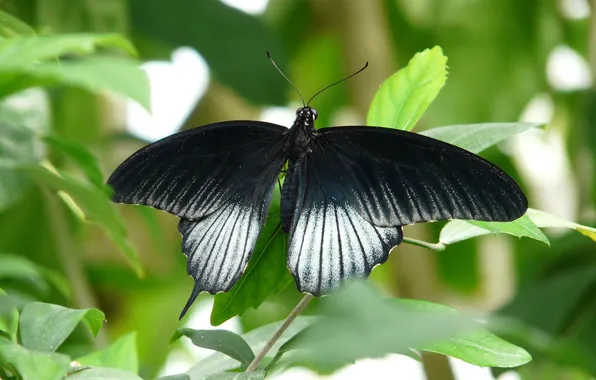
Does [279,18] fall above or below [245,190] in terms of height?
above

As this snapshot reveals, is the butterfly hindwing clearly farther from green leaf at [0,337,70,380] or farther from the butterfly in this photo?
green leaf at [0,337,70,380]

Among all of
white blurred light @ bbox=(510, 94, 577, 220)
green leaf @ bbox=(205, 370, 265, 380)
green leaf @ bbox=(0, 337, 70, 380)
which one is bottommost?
green leaf @ bbox=(205, 370, 265, 380)

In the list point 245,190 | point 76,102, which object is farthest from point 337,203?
point 76,102

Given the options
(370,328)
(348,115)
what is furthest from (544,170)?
(370,328)

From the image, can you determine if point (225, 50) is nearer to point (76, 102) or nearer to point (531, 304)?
point (76, 102)

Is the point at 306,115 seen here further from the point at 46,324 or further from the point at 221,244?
the point at 46,324

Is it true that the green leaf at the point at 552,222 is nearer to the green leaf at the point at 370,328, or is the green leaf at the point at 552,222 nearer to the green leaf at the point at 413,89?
the green leaf at the point at 413,89

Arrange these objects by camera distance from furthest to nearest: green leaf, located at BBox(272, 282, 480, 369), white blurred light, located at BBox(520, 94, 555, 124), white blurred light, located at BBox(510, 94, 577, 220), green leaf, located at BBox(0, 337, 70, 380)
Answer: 1. white blurred light, located at BBox(510, 94, 577, 220)
2. white blurred light, located at BBox(520, 94, 555, 124)
3. green leaf, located at BBox(0, 337, 70, 380)
4. green leaf, located at BBox(272, 282, 480, 369)

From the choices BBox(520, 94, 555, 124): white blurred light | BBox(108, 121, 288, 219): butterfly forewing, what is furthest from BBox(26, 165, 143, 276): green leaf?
BBox(520, 94, 555, 124): white blurred light
